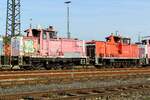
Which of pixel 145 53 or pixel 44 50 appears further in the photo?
pixel 145 53

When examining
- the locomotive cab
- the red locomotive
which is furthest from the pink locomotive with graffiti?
the locomotive cab

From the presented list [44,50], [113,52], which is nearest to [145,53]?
[113,52]

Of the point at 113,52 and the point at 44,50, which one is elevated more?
the point at 44,50

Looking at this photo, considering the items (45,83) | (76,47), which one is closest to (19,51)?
(76,47)

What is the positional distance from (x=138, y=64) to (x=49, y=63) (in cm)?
1438

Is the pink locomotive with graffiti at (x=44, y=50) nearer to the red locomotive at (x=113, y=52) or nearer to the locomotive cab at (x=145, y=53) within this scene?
the red locomotive at (x=113, y=52)

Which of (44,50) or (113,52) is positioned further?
(113,52)

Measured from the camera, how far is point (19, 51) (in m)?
28.5

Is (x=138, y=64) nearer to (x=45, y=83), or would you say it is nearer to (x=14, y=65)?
(x=14, y=65)

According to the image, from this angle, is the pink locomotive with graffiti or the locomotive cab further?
the locomotive cab

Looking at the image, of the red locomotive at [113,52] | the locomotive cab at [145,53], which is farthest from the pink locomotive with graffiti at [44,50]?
the locomotive cab at [145,53]

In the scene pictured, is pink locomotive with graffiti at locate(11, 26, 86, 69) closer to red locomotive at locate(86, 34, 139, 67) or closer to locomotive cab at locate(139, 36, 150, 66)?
red locomotive at locate(86, 34, 139, 67)

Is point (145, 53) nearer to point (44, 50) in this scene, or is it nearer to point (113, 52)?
point (113, 52)

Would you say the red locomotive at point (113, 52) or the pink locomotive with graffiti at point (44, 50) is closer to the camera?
the pink locomotive with graffiti at point (44, 50)
